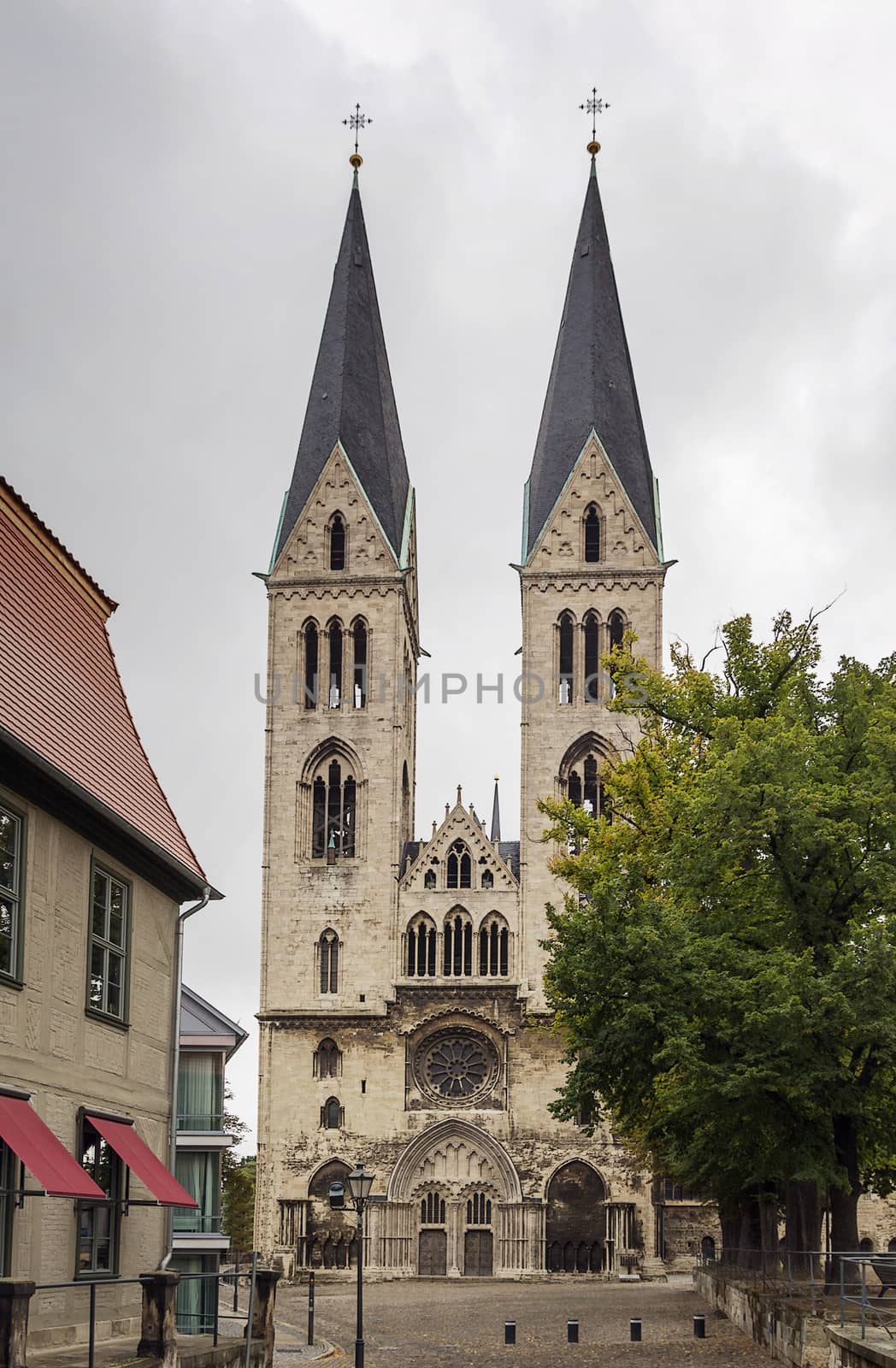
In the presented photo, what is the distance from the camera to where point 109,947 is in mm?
18703

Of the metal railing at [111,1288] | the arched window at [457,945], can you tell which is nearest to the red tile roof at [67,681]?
the metal railing at [111,1288]

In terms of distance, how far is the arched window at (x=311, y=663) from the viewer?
→ 213ft

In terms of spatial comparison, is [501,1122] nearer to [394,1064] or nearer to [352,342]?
[394,1064]

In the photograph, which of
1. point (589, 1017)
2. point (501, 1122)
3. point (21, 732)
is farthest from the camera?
point (501, 1122)

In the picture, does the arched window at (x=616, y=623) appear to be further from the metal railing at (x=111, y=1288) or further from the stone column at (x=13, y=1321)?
the stone column at (x=13, y=1321)

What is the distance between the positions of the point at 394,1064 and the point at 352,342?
29045 millimetres

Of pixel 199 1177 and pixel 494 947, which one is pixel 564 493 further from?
pixel 199 1177

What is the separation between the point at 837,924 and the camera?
25734mm

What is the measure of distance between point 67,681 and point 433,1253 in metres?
44.2

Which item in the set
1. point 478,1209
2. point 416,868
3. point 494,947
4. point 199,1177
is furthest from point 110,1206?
point 416,868

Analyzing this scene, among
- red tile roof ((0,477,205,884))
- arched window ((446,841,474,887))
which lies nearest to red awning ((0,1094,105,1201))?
red tile roof ((0,477,205,884))

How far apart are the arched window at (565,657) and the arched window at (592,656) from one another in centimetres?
60

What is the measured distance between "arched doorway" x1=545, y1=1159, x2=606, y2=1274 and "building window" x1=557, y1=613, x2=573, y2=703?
55.3 ft

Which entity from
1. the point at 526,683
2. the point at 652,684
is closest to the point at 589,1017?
the point at 652,684
